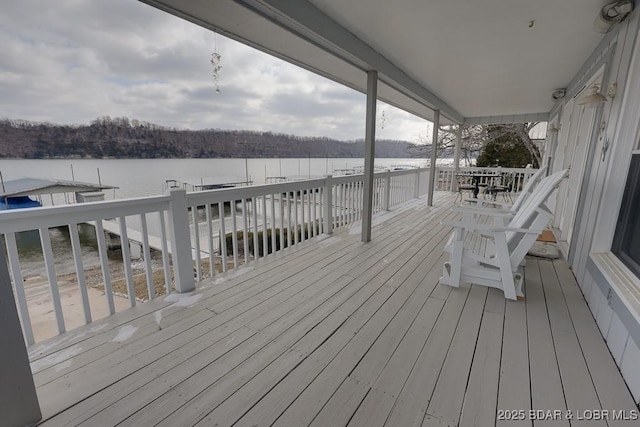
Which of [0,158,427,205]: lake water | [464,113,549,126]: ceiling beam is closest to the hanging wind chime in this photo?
[0,158,427,205]: lake water

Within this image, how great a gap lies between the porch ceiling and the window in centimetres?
152

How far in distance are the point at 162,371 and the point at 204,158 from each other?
2.21 meters

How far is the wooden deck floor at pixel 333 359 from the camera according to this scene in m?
1.35

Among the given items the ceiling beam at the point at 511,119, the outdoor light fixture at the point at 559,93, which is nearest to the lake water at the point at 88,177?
the outdoor light fixture at the point at 559,93

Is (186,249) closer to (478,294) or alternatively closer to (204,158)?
(204,158)

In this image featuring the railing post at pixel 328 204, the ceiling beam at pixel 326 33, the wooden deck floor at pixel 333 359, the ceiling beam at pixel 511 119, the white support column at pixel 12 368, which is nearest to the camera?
the white support column at pixel 12 368

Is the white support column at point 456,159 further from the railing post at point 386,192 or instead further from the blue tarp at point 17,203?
the blue tarp at point 17,203

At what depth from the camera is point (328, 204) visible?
435cm

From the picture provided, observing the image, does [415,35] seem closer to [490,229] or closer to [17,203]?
[490,229]

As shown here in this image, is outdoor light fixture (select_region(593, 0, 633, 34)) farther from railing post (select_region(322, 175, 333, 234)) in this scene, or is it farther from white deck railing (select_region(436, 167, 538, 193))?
white deck railing (select_region(436, 167, 538, 193))

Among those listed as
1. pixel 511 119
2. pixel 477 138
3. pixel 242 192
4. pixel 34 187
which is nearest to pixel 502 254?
pixel 242 192

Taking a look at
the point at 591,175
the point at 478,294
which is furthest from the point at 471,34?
the point at 478,294

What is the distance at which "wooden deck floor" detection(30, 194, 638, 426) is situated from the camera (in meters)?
1.35

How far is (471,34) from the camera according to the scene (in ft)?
9.72
